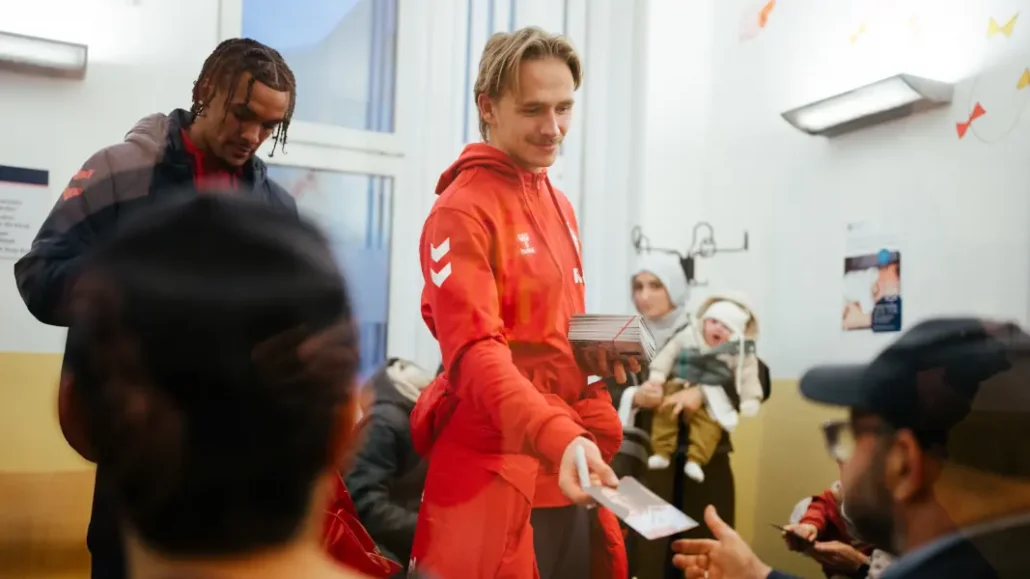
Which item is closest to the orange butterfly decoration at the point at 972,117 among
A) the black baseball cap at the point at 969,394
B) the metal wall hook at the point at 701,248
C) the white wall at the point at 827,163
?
the white wall at the point at 827,163

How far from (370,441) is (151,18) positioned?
0.81 meters

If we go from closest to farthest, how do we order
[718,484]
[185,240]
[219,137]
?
[185,240]
[219,137]
[718,484]

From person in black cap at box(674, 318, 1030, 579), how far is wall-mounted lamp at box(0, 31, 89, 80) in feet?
5.03

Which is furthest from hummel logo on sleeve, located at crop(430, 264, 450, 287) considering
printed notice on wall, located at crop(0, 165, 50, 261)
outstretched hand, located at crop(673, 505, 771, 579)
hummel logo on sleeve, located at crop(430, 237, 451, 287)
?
outstretched hand, located at crop(673, 505, 771, 579)

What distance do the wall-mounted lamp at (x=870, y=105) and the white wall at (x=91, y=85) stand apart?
126cm

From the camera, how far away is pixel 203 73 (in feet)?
4.73

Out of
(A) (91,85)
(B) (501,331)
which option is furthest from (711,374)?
(A) (91,85)

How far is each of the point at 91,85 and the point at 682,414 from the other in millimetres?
1373

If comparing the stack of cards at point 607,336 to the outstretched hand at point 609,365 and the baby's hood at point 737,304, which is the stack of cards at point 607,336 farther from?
the baby's hood at point 737,304

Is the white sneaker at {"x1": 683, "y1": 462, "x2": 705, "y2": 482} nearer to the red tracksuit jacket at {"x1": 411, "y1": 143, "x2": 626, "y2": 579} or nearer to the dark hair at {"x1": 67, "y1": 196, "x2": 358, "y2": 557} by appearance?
the red tracksuit jacket at {"x1": 411, "y1": 143, "x2": 626, "y2": 579}

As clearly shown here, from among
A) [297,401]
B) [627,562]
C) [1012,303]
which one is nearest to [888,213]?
[1012,303]

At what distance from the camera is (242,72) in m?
1.45

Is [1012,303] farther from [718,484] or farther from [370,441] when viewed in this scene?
[370,441]

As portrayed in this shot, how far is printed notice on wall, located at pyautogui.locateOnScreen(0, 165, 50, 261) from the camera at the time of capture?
139 cm
